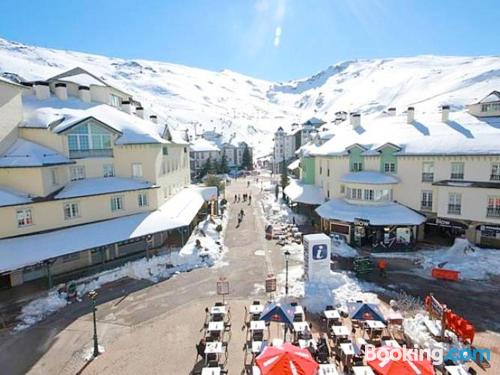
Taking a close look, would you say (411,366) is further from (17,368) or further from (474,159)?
(474,159)

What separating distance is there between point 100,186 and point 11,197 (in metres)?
6.10

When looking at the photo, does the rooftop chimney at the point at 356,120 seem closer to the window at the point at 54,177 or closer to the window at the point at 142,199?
the window at the point at 142,199

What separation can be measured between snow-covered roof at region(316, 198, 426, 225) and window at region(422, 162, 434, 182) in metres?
3.28

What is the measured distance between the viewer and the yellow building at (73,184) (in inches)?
886

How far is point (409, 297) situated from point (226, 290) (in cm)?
1177

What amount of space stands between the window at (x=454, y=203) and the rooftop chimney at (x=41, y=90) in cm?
3775

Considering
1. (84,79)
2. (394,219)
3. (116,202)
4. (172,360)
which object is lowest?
(172,360)

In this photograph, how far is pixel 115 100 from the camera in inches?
1486

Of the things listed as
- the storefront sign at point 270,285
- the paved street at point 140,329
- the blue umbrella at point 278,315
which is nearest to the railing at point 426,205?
the paved street at point 140,329

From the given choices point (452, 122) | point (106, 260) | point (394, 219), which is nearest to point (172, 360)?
point (106, 260)

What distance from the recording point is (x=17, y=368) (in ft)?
49.3

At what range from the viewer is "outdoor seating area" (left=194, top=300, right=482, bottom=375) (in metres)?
12.4

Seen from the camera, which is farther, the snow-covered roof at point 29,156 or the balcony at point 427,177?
the balcony at point 427,177

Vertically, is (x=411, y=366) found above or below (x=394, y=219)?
below
